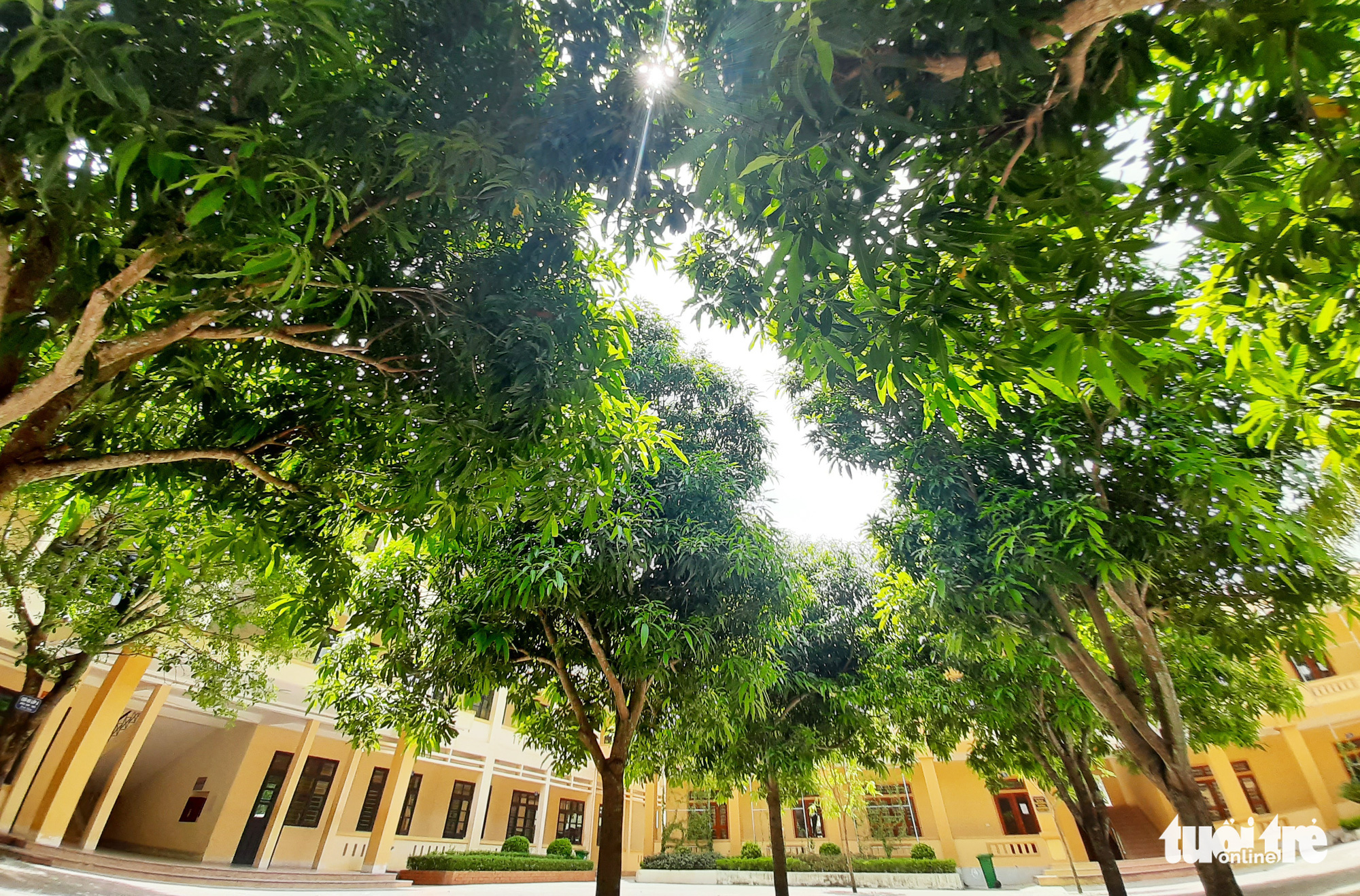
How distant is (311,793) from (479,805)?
436cm

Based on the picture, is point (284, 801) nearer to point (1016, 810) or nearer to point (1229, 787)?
point (1016, 810)

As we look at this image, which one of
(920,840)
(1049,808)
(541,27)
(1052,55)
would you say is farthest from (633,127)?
(920,840)

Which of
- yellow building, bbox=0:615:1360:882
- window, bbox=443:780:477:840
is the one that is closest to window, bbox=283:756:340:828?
yellow building, bbox=0:615:1360:882

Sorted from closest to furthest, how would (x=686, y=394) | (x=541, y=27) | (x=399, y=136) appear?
(x=399, y=136) → (x=541, y=27) → (x=686, y=394)

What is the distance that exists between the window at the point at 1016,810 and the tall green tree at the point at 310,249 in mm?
22157

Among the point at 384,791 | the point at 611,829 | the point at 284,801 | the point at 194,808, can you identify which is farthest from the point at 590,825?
the point at 611,829

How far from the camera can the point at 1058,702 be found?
7.91 meters

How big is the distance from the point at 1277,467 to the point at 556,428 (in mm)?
6313

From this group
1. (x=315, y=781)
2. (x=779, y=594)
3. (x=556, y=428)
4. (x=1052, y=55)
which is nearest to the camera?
(x=1052, y=55)

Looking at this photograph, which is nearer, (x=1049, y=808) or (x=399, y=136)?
(x=399, y=136)

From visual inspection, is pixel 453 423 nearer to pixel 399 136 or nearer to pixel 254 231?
pixel 254 231

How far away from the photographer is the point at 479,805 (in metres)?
15.9

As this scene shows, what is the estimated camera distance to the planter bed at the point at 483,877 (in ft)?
44.5

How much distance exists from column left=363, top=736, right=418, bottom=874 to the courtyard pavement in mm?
2361
